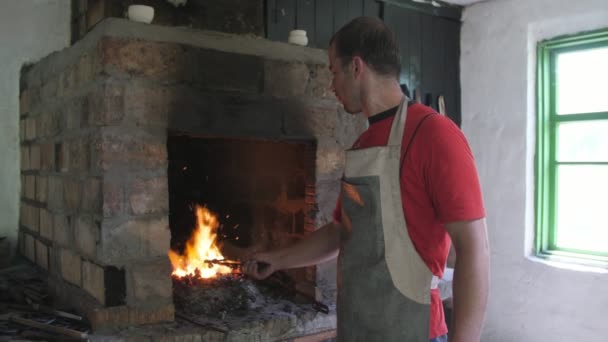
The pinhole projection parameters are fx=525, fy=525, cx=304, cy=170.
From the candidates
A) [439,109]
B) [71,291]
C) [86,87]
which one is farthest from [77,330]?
[439,109]

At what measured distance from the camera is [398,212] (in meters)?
1.45

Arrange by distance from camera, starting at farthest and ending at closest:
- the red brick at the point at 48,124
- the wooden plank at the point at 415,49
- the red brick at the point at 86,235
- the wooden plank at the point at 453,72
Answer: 1. the wooden plank at the point at 453,72
2. the wooden plank at the point at 415,49
3. the red brick at the point at 48,124
4. the red brick at the point at 86,235

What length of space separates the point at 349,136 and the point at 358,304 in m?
1.20

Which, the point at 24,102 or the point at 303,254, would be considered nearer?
the point at 303,254

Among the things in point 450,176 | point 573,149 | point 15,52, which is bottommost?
point 450,176

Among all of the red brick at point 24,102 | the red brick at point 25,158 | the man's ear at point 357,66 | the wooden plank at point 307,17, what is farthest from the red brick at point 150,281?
the wooden plank at point 307,17

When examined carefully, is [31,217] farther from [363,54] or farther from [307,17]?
[363,54]

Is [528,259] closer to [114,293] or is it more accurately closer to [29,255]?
[114,293]

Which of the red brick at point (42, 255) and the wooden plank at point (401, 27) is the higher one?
the wooden plank at point (401, 27)

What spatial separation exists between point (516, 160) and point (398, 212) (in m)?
2.77

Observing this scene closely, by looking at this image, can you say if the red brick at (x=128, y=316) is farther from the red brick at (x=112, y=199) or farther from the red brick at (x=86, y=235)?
the red brick at (x=112, y=199)

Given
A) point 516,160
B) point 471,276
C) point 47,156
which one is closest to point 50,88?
point 47,156

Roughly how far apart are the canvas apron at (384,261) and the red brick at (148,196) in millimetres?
866

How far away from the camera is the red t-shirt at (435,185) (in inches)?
51.6
